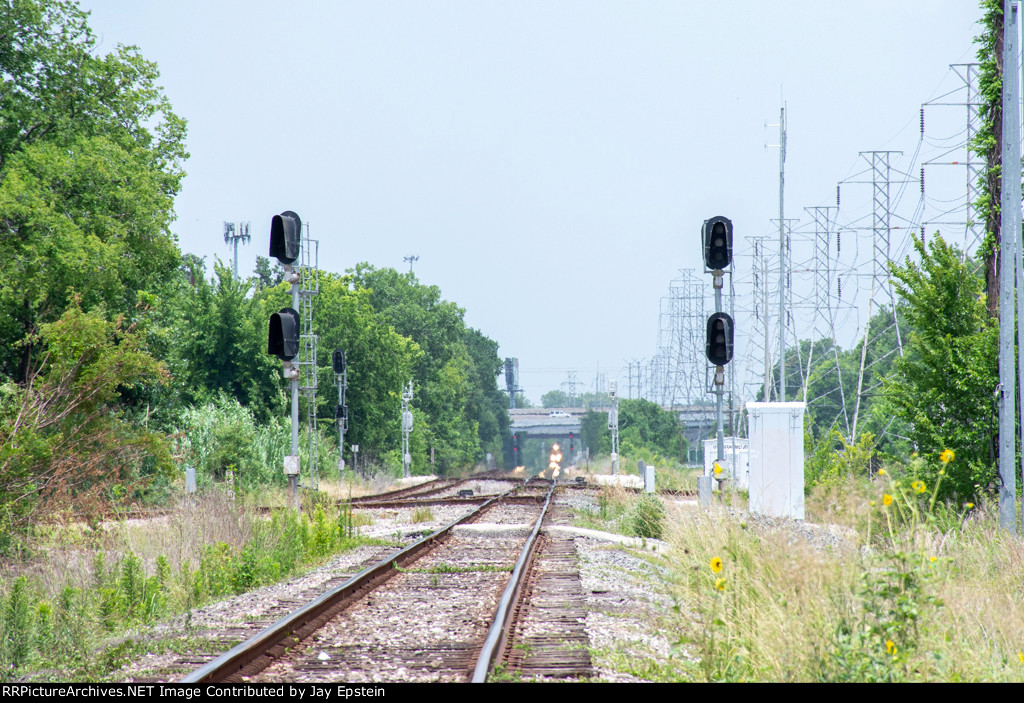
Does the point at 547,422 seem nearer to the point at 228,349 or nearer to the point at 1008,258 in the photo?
the point at 228,349

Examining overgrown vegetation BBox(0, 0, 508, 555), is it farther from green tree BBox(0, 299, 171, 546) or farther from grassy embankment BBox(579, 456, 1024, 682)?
grassy embankment BBox(579, 456, 1024, 682)

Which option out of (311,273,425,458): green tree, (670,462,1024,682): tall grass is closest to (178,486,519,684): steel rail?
(670,462,1024,682): tall grass

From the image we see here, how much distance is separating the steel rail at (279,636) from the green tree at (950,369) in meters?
9.92

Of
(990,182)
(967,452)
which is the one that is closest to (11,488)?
(967,452)

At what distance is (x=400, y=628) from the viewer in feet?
31.2

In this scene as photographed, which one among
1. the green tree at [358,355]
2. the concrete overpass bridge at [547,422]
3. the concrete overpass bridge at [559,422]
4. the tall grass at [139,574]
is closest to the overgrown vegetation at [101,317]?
the tall grass at [139,574]

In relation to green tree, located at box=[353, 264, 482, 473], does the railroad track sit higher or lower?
lower

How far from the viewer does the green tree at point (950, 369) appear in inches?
668

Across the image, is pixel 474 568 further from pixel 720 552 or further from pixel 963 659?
pixel 963 659

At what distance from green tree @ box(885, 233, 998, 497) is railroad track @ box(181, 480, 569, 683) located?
7632 millimetres

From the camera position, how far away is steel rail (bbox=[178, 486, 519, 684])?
7.29 metres

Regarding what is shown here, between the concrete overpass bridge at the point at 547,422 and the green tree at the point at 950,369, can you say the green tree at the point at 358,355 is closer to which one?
the green tree at the point at 950,369

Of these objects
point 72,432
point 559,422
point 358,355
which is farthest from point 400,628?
point 559,422

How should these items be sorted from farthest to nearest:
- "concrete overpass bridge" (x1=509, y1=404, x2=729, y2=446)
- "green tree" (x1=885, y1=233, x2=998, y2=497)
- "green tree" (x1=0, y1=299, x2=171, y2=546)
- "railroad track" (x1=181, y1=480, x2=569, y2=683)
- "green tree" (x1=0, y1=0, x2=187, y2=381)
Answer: "concrete overpass bridge" (x1=509, y1=404, x2=729, y2=446) → "green tree" (x1=0, y1=0, x2=187, y2=381) → "green tree" (x1=885, y1=233, x2=998, y2=497) → "green tree" (x1=0, y1=299, x2=171, y2=546) → "railroad track" (x1=181, y1=480, x2=569, y2=683)
